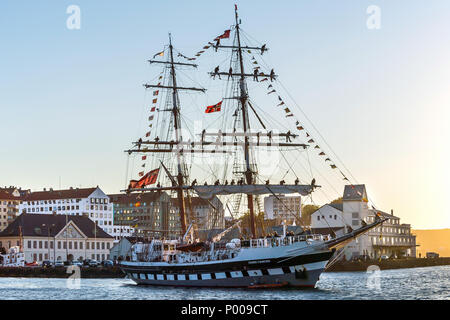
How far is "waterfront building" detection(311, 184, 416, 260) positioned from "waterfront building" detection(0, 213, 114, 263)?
5043 cm

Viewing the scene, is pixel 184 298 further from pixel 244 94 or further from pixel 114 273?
pixel 114 273

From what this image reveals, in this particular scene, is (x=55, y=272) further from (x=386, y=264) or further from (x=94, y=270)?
(x=386, y=264)

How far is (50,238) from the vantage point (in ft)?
547

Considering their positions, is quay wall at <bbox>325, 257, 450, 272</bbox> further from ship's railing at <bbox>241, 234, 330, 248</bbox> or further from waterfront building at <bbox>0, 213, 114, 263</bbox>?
ship's railing at <bbox>241, 234, 330, 248</bbox>

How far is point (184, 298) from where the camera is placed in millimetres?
63844

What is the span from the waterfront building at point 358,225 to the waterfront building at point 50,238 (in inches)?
1986

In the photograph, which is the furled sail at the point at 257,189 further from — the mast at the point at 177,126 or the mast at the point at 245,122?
the mast at the point at 177,126

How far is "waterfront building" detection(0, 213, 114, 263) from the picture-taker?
16375 cm

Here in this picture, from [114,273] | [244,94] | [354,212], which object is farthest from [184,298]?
[354,212]

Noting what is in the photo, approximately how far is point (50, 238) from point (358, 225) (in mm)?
64882

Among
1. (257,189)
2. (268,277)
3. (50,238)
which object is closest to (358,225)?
(50,238)

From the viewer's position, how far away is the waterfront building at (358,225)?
15988 centimetres
